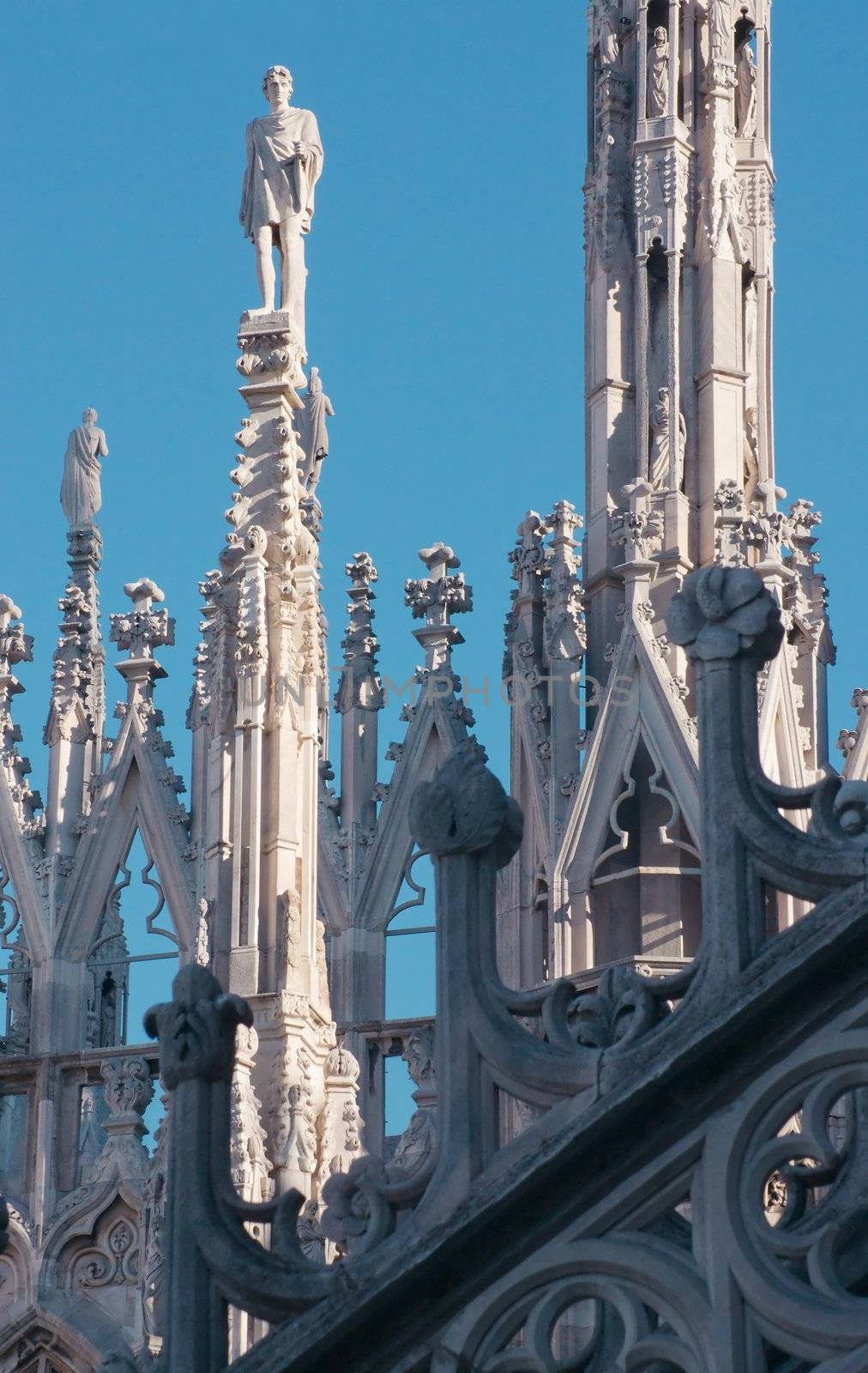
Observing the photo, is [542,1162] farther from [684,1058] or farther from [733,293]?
[733,293]

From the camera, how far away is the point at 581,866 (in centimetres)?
1533

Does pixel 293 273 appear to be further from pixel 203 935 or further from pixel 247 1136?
pixel 247 1136

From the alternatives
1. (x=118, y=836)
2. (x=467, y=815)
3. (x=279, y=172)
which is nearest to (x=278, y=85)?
(x=279, y=172)

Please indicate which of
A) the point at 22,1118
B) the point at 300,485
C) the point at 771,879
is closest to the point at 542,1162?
the point at 771,879

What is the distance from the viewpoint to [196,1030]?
5648mm

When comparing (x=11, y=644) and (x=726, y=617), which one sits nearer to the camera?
(x=726, y=617)

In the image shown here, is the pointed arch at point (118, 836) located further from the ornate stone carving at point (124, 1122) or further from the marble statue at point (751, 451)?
the marble statue at point (751, 451)

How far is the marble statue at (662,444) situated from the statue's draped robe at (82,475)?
3.61 m

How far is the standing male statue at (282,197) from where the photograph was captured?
15516 millimetres

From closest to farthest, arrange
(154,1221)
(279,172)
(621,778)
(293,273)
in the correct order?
1. (154,1221)
2. (621,778)
3. (293,273)
4. (279,172)

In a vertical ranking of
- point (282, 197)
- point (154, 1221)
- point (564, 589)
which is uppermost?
point (282, 197)

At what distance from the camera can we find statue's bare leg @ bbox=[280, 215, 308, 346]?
50.8 ft

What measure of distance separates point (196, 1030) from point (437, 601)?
11.2 metres

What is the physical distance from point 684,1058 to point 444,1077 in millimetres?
514
